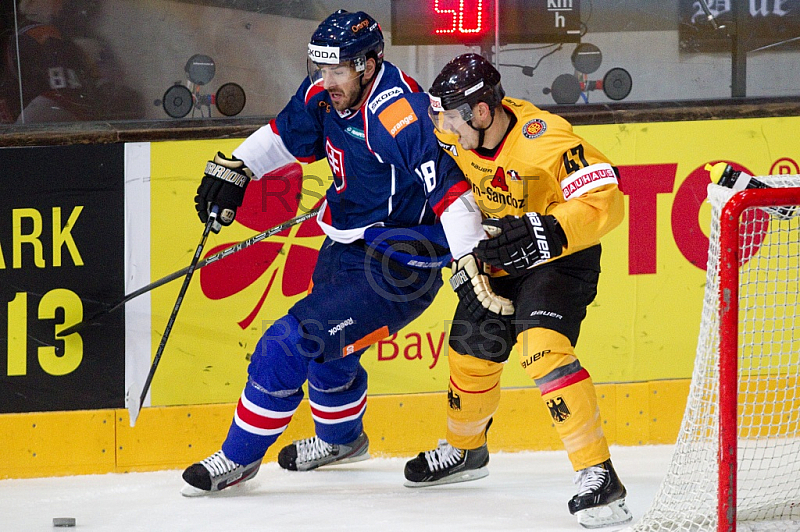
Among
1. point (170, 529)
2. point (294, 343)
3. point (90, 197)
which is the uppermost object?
point (90, 197)

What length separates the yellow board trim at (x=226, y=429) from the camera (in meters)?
3.61

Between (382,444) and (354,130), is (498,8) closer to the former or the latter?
(354,130)

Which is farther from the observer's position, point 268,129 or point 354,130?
point 268,129

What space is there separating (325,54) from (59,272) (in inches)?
50.8

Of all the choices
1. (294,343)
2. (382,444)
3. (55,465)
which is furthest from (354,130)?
(55,465)

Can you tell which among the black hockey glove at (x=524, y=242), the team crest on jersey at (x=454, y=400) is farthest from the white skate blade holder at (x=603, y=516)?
the black hockey glove at (x=524, y=242)

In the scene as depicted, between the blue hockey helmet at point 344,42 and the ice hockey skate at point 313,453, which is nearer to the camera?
the blue hockey helmet at point 344,42

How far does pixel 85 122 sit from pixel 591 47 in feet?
6.66

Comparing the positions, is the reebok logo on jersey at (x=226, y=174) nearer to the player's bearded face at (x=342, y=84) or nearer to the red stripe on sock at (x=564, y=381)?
the player's bearded face at (x=342, y=84)

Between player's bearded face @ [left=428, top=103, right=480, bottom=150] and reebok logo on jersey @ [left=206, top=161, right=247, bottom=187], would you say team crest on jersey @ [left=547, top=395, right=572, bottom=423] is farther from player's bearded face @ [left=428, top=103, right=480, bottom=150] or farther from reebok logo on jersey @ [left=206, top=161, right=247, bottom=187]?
reebok logo on jersey @ [left=206, top=161, right=247, bottom=187]

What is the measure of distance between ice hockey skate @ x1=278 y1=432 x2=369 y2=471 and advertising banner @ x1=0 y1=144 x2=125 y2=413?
2.28ft

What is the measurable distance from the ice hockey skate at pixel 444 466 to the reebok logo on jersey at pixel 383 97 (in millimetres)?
1182

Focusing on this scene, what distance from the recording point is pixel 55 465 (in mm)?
3621

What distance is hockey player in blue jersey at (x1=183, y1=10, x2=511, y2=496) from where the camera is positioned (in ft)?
10.2
